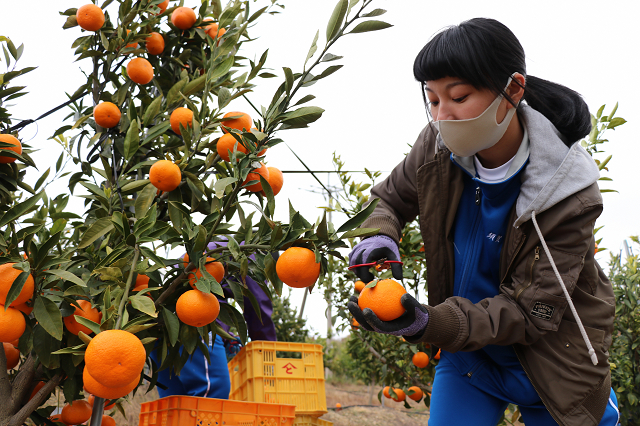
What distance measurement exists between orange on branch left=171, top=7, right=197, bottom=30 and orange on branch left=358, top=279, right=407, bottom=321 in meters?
1.38

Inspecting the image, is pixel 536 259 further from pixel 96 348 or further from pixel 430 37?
pixel 96 348

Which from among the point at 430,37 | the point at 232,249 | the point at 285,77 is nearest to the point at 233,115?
the point at 285,77

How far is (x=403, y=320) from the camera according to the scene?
4.29ft

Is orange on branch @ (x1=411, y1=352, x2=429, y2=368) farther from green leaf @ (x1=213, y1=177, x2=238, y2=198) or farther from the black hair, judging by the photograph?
green leaf @ (x1=213, y1=177, x2=238, y2=198)

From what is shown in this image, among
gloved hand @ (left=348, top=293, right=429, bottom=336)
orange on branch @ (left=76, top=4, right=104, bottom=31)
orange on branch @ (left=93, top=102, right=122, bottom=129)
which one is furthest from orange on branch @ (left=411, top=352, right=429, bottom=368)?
orange on branch @ (left=76, top=4, right=104, bottom=31)

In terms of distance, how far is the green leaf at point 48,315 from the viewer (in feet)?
3.85

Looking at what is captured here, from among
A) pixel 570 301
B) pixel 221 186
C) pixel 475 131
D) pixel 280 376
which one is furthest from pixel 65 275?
pixel 280 376

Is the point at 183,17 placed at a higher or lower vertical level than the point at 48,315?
higher

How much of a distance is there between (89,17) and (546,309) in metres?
1.83

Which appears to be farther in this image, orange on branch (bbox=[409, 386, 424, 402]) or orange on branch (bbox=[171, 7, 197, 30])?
orange on branch (bbox=[409, 386, 424, 402])

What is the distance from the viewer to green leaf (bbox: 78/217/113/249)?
4.44ft

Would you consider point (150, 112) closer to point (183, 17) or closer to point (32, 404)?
point (183, 17)

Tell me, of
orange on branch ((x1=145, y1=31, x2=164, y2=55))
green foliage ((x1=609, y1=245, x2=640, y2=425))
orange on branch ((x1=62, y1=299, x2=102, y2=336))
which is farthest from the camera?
green foliage ((x1=609, y1=245, x2=640, y2=425))

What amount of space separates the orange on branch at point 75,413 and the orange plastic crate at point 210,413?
0.85 feet
